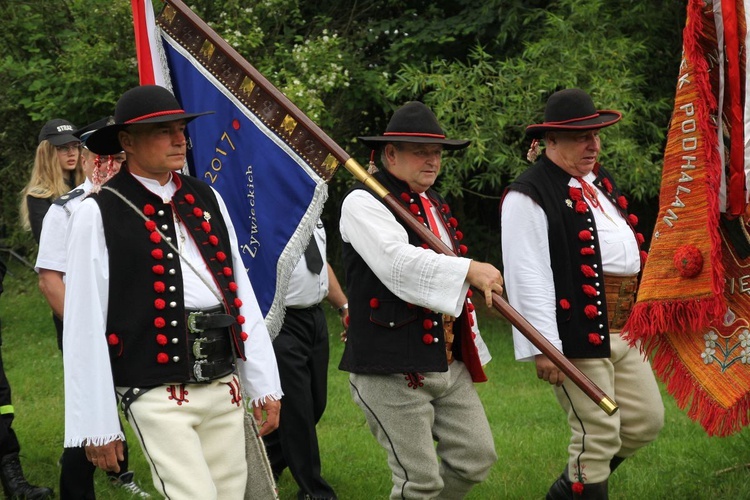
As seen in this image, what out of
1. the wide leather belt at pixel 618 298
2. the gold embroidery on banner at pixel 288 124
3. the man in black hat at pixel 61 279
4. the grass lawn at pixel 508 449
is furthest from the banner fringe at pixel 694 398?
the man in black hat at pixel 61 279

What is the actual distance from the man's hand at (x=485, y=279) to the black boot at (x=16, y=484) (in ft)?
10.4

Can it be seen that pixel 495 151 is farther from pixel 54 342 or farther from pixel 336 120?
pixel 54 342

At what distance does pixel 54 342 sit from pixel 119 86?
10.5 ft

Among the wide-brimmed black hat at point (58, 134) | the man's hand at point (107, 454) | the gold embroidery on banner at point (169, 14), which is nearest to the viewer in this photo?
the man's hand at point (107, 454)

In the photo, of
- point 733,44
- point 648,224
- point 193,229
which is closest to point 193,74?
point 193,229

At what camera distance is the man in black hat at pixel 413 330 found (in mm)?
4883

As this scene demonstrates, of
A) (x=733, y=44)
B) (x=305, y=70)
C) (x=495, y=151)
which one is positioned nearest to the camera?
(x=733, y=44)

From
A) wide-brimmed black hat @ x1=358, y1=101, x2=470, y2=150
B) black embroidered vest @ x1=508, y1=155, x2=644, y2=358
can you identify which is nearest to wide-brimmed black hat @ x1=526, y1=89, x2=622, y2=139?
black embroidered vest @ x1=508, y1=155, x2=644, y2=358

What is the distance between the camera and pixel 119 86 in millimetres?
13156

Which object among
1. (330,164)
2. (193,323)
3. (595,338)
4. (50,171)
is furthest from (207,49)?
(595,338)

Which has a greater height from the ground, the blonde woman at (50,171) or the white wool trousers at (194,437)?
the blonde woman at (50,171)

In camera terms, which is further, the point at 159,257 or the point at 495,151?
the point at 495,151

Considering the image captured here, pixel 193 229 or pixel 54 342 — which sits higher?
pixel 193 229

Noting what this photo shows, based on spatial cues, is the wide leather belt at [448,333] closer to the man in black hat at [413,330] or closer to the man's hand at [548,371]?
the man in black hat at [413,330]
